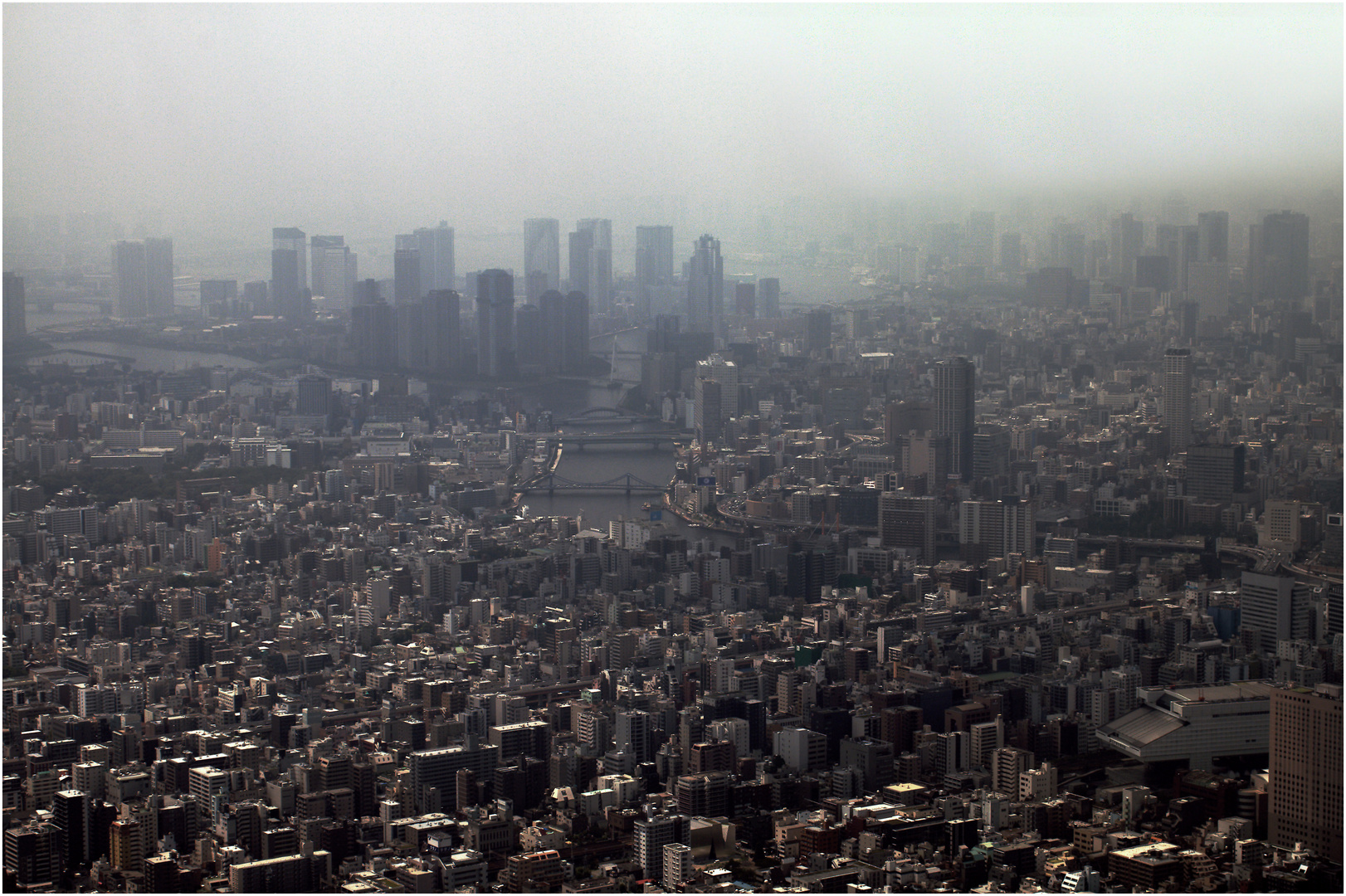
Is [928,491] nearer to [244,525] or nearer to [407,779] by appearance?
[244,525]

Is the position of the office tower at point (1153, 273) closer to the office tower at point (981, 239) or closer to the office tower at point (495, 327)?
the office tower at point (981, 239)

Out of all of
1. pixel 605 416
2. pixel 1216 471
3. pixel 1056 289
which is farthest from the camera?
pixel 605 416

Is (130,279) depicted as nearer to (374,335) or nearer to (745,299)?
(374,335)

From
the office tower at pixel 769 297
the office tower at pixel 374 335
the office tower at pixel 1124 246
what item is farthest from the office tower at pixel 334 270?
the office tower at pixel 1124 246

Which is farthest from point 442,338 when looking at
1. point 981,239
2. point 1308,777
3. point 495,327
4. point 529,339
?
point 1308,777

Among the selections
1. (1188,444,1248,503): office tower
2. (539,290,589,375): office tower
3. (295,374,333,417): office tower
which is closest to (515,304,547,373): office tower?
(539,290,589,375): office tower

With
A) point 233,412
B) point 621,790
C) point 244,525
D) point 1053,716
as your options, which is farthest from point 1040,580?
point 233,412
